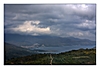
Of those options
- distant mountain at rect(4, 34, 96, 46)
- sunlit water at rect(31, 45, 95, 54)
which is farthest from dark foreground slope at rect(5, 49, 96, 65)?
distant mountain at rect(4, 34, 96, 46)

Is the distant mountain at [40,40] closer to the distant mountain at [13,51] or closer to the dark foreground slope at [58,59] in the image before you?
the distant mountain at [13,51]

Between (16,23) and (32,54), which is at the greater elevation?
(16,23)

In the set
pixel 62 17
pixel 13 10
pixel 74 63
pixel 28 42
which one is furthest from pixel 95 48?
pixel 13 10

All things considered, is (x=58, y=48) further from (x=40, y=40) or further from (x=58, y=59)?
(x=40, y=40)

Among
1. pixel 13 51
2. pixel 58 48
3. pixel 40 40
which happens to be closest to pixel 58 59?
pixel 58 48

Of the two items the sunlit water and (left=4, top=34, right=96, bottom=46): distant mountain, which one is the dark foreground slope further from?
(left=4, top=34, right=96, bottom=46): distant mountain

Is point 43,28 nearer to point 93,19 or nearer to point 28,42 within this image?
point 28,42
